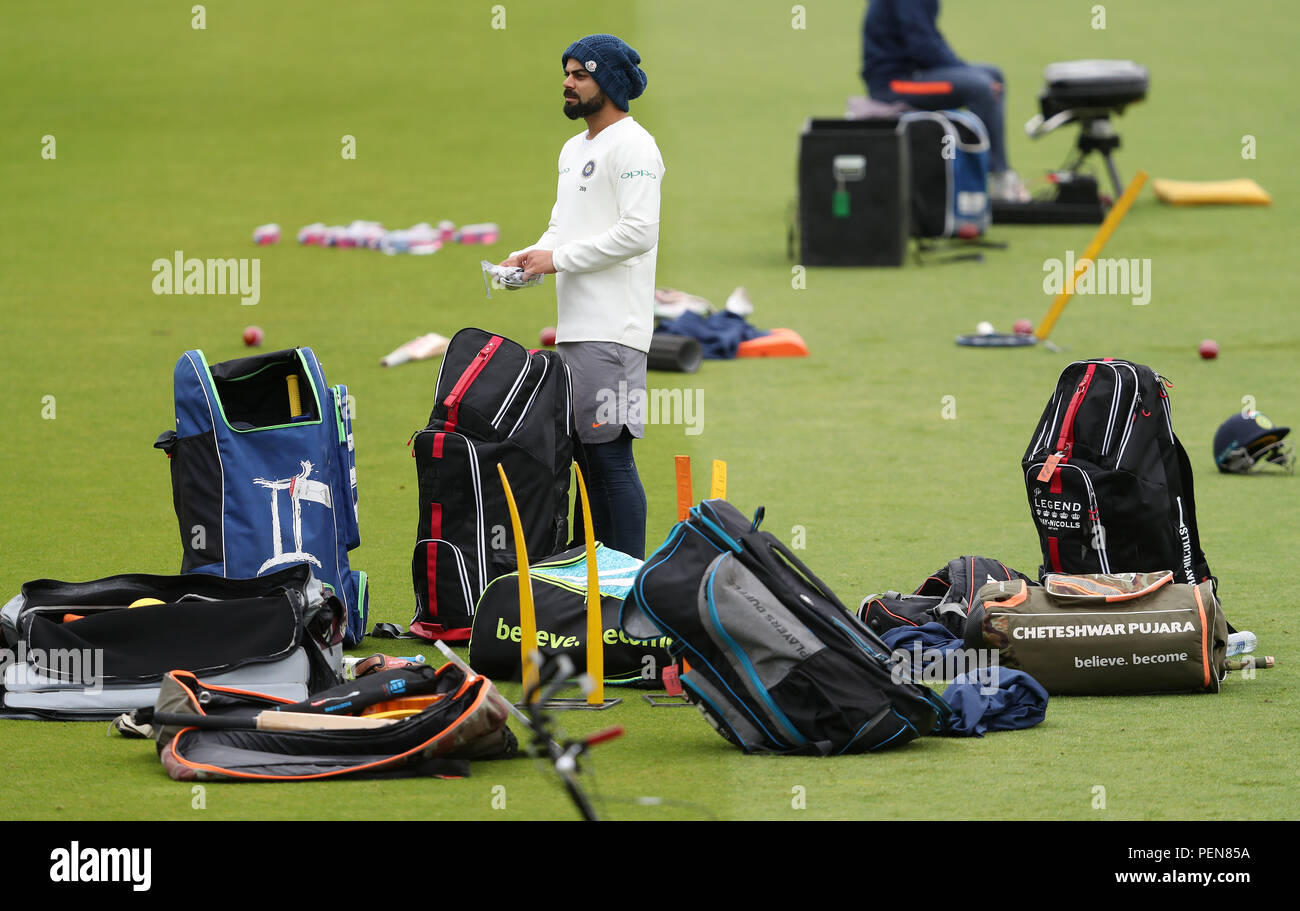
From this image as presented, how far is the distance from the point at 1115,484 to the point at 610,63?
1.96 metres

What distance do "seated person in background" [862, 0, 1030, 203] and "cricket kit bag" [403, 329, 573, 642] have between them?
8.81 m

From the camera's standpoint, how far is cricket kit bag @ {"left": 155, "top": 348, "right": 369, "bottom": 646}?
527cm

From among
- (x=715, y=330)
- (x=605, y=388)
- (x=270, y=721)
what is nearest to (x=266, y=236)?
(x=715, y=330)

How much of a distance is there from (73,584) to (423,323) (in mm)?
6020

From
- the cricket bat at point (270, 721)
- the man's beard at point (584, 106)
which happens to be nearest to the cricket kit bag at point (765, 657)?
the cricket bat at point (270, 721)

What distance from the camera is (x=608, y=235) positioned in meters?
5.42

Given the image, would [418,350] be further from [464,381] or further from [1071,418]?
[1071,418]

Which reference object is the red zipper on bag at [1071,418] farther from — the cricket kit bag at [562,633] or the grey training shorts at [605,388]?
the cricket kit bag at [562,633]

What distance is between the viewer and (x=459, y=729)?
13.7 ft

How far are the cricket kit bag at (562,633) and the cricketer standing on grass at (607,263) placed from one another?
0.56 metres

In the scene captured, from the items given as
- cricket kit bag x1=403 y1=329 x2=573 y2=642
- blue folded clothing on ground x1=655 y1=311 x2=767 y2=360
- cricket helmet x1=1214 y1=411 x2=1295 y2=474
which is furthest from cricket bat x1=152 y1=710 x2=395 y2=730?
blue folded clothing on ground x1=655 y1=311 x2=767 y2=360

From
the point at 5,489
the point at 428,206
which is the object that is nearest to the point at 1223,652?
the point at 5,489

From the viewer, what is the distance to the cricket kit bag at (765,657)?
14.3 feet
